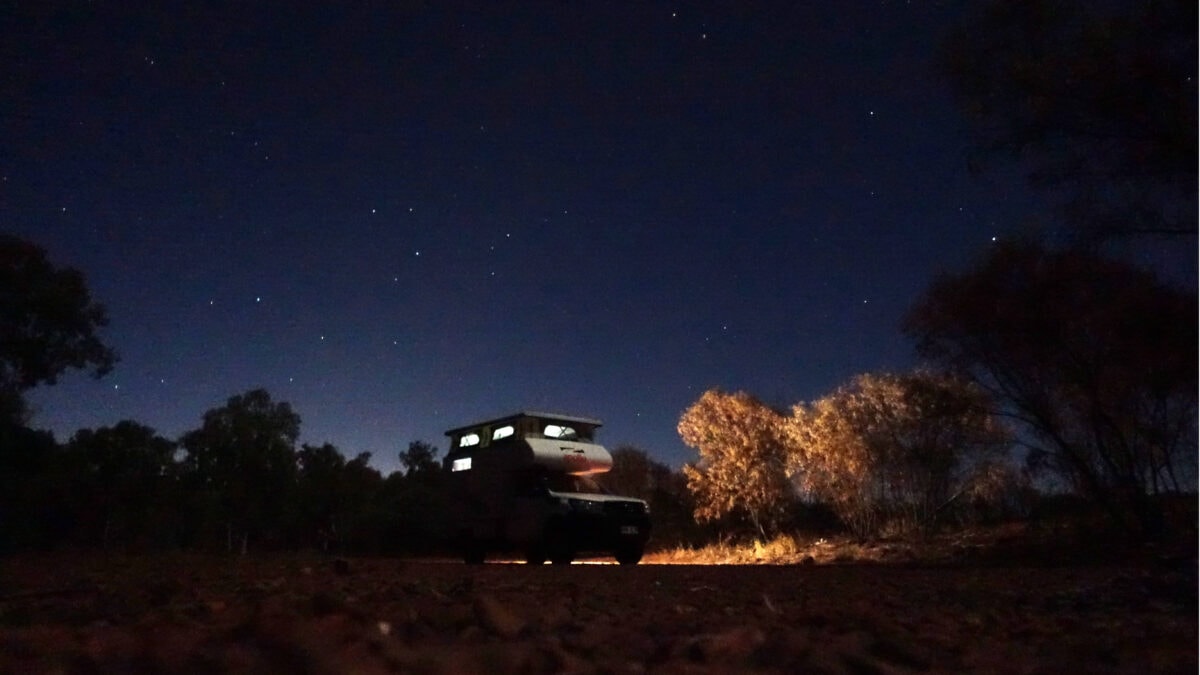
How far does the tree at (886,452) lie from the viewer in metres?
16.1

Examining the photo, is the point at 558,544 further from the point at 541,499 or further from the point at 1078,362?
the point at 1078,362

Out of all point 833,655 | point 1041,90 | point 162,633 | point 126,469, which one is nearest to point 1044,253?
point 1041,90

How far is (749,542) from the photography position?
21.7 m

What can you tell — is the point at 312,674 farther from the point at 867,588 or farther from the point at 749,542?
the point at 749,542

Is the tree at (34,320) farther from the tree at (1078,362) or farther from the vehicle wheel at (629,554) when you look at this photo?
the tree at (1078,362)

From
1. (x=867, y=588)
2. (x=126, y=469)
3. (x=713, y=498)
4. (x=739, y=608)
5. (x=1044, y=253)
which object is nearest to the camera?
(x=739, y=608)

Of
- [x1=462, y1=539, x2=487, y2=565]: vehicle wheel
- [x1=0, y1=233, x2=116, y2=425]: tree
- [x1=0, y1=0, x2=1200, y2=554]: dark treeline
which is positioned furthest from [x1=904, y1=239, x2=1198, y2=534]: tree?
[x1=0, y1=233, x2=116, y2=425]: tree

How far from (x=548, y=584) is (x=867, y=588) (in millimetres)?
2370

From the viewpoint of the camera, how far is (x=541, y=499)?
15.2 metres

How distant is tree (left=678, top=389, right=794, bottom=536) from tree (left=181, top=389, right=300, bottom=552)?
984cm

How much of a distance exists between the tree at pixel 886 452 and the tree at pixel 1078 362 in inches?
73.6

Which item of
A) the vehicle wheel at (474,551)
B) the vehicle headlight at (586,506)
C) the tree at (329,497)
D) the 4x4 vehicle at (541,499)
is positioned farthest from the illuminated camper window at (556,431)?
the tree at (329,497)

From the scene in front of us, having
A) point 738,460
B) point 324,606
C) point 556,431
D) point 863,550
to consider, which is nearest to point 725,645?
point 324,606

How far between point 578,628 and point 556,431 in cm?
1365
